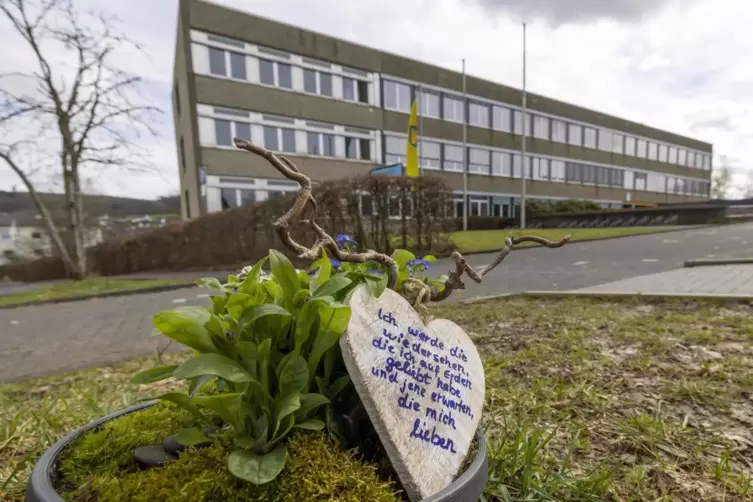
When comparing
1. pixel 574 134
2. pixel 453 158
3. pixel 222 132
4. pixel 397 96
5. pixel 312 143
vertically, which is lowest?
pixel 453 158

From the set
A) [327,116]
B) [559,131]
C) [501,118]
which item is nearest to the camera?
[327,116]

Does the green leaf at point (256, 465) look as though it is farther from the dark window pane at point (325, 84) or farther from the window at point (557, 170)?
the window at point (557, 170)

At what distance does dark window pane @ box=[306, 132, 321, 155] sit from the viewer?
22375mm

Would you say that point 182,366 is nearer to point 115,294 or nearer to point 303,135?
point 115,294

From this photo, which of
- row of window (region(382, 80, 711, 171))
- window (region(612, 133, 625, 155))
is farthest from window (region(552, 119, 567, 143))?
window (region(612, 133, 625, 155))

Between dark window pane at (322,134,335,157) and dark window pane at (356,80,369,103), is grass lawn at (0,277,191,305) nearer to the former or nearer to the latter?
dark window pane at (322,134,335,157)

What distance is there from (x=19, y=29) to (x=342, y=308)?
13302 mm

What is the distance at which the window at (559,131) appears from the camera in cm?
3641

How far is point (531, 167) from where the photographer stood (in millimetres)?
34438

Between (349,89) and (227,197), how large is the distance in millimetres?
10000

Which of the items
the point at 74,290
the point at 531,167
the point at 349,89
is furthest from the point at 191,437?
the point at 531,167

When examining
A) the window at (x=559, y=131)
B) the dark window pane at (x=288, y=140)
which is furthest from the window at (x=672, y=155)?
the dark window pane at (x=288, y=140)

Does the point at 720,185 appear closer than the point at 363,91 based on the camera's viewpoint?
No

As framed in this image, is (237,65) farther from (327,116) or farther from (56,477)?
(56,477)
